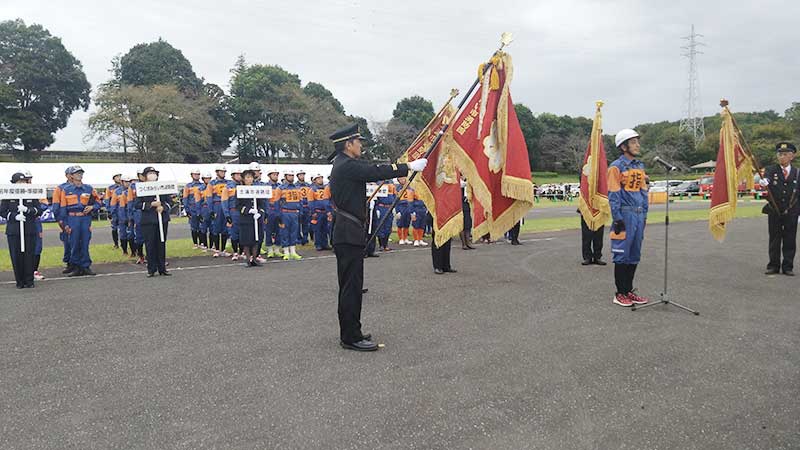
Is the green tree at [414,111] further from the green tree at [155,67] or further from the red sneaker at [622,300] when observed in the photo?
the red sneaker at [622,300]

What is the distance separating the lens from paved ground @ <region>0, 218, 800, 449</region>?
356 centimetres

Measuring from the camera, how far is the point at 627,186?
7.12 metres

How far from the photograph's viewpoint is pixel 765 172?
32.2ft

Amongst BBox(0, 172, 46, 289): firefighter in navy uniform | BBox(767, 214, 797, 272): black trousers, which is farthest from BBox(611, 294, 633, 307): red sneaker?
BBox(0, 172, 46, 289): firefighter in navy uniform

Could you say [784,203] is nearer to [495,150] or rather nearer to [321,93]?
[495,150]

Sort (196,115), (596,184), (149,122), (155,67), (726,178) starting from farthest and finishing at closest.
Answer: (155,67) → (196,115) → (149,122) → (596,184) → (726,178)

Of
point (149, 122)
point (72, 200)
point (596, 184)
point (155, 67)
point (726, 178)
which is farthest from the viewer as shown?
point (155, 67)

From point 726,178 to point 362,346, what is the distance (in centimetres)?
665

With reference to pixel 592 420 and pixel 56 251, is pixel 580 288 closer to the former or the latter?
pixel 592 420

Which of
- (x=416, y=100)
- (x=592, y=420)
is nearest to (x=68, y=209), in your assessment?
(x=592, y=420)

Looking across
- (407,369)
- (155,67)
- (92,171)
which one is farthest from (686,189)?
(155,67)

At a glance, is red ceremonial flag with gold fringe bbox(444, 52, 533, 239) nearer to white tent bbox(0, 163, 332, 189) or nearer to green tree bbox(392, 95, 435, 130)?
white tent bbox(0, 163, 332, 189)

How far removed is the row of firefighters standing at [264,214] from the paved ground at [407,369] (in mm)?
3838

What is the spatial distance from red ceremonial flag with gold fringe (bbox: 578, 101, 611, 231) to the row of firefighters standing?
4.32m
